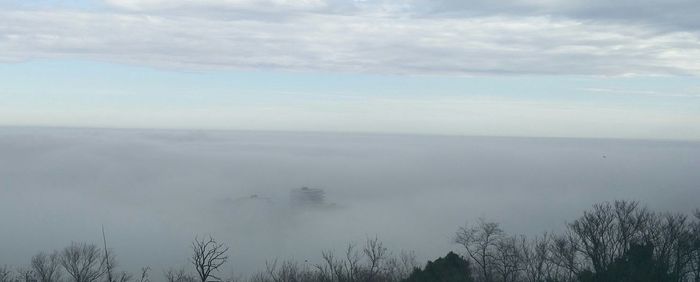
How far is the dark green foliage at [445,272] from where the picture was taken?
60.4 feet

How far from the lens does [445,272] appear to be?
62.6ft

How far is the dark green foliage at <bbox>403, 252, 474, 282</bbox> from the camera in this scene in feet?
60.4

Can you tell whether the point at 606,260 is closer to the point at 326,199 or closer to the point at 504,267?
the point at 504,267

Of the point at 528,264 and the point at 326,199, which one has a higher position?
the point at 326,199

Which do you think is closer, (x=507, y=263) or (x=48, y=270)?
(x=507, y=263)

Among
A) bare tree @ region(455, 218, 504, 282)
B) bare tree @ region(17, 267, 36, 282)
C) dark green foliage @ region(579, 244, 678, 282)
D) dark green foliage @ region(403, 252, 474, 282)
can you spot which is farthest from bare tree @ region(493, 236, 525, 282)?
bare tree @ region(17, 267, 36, 282)

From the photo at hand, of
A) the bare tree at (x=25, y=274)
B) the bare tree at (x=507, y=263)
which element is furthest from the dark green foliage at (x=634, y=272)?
the bare tree at (x=25, y=274)

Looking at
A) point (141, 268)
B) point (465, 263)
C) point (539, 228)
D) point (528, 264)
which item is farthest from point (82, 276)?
point (539, 228)

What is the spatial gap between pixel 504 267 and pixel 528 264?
1587 mm

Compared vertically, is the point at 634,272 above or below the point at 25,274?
below

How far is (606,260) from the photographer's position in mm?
21922

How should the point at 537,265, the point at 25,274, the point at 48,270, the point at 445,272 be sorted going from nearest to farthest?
the point at 445,272 < the point at 537,265 < the point at 25,274 < the point at 48,270

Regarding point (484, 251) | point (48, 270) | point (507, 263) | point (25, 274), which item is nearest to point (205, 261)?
point (48, 270)

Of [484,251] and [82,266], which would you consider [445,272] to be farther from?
[82,266]
